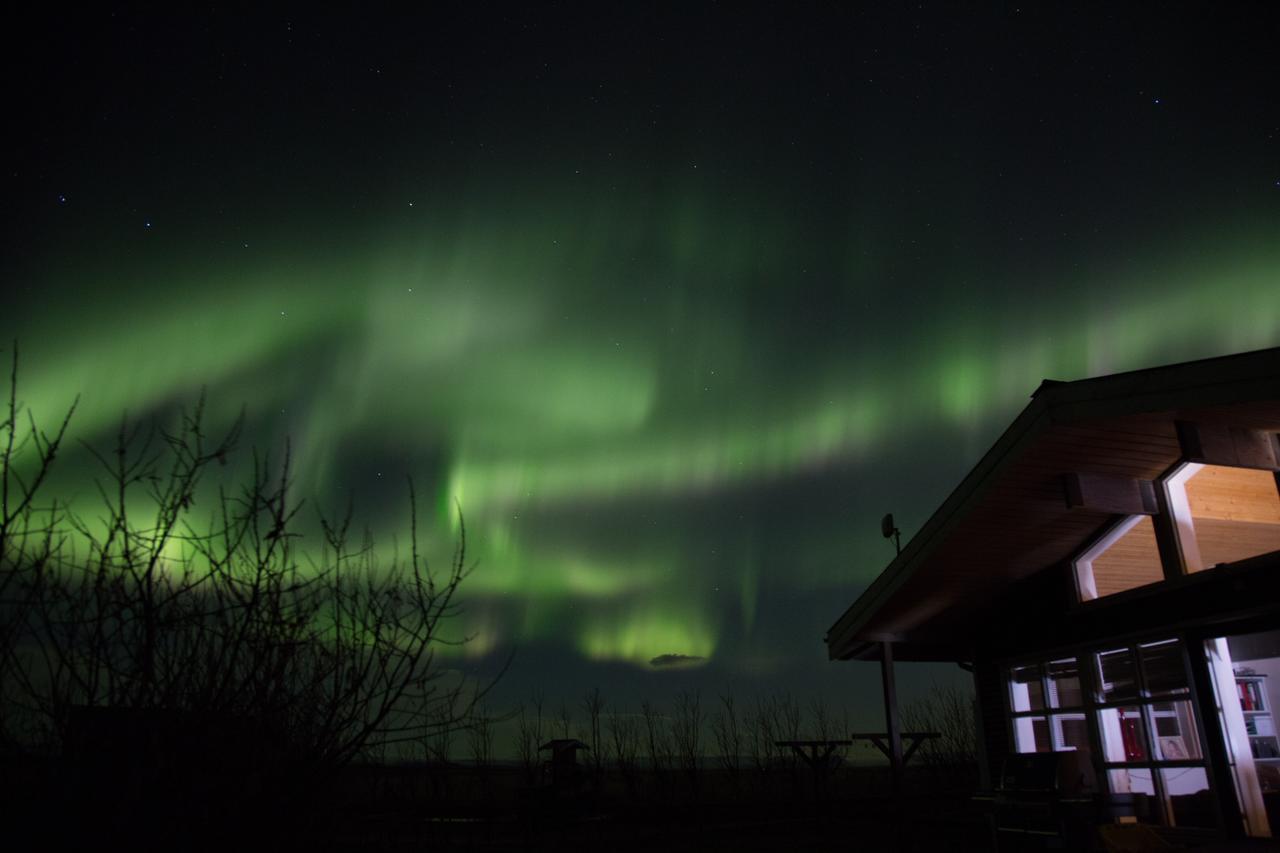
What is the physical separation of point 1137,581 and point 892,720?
382cm

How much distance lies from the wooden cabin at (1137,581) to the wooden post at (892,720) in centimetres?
15

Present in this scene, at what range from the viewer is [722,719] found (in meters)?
25.6

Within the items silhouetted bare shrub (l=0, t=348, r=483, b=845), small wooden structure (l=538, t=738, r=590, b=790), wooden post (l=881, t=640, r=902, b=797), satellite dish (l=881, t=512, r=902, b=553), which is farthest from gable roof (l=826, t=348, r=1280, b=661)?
small wooden structure (l=538, t=738, r=590, b=790)

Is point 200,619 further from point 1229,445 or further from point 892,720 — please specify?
point 892,720

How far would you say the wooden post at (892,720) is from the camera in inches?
444

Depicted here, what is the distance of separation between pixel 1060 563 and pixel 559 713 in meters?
16.2

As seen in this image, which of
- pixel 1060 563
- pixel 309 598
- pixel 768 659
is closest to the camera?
pixel 309 598

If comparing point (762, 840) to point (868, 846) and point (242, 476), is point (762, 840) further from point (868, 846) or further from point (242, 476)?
point (242, 476)

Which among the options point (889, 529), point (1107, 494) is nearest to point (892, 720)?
point (889, 529)

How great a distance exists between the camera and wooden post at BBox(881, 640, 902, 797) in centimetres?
1127

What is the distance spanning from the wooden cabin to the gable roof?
0.8 inches

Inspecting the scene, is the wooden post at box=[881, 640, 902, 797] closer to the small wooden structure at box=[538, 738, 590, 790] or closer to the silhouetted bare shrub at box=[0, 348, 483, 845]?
the small wooden structure at box=[538, 738, 590, 790]

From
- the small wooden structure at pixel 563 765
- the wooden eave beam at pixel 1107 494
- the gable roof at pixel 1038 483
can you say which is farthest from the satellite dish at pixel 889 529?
the small wooden structure at pixel 563 765

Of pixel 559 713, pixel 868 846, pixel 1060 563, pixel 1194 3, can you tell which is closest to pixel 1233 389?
pixel 1060 563
